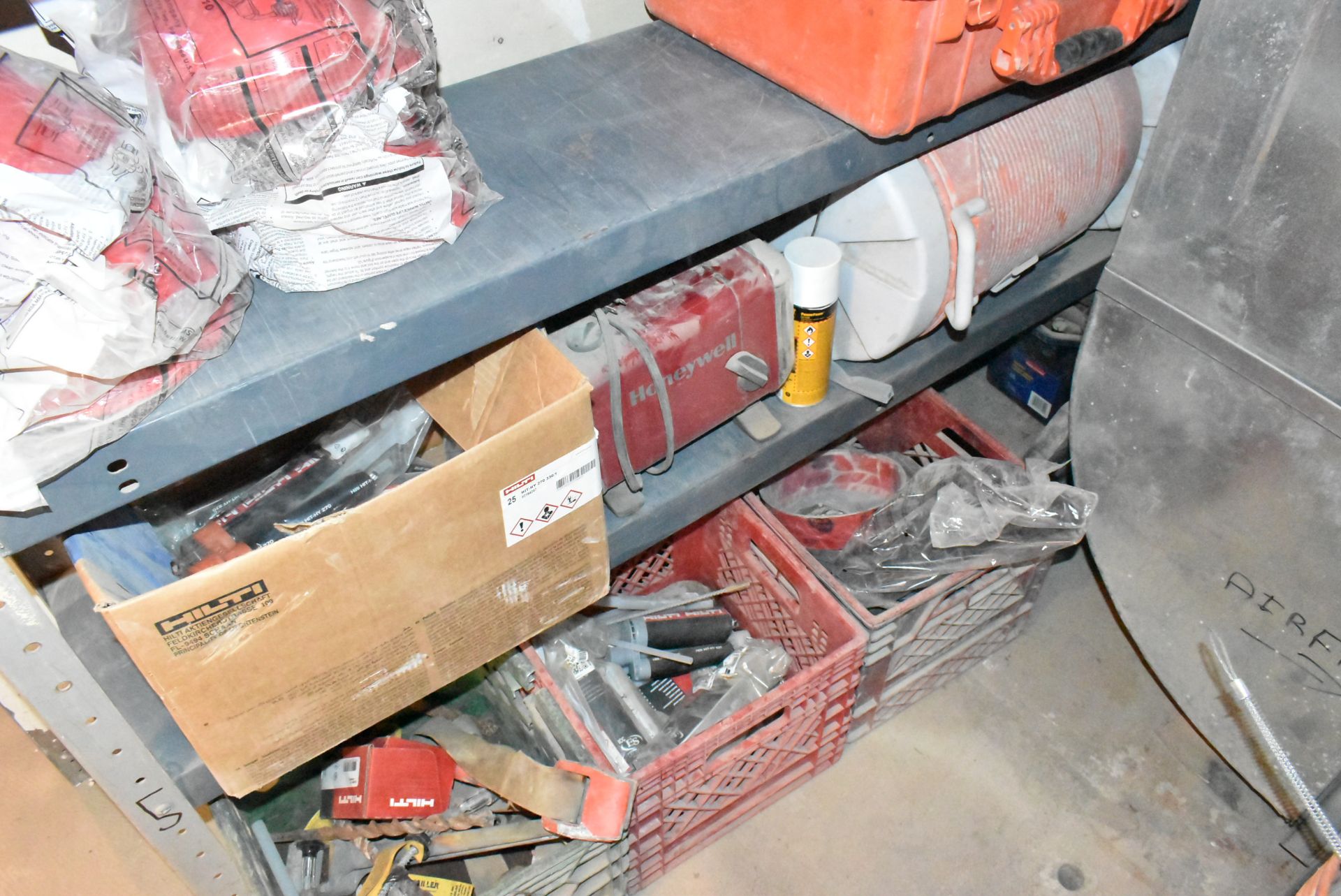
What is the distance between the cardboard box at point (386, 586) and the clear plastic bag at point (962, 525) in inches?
20.4

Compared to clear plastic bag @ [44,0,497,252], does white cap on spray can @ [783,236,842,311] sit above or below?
below

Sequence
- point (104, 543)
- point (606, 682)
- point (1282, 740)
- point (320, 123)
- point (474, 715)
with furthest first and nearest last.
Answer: point (474, 715) < point (606, 682) < point (1282, 740) < point (104, 543) < point (320, 123)

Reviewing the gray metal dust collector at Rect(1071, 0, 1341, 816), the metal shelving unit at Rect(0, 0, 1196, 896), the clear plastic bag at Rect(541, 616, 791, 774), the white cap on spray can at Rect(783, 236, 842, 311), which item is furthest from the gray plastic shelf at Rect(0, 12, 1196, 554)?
the clear plastic bag at Rect(541, 616, 791, 774)

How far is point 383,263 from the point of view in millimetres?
770

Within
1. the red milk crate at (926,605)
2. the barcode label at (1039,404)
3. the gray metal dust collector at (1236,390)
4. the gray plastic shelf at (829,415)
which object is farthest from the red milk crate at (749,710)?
the barcode label at (1039,404)

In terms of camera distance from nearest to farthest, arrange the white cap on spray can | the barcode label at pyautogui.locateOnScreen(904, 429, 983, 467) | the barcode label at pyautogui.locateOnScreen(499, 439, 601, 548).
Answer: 1. the barcode label at pyautogui.locateOnScreen(499, 439, 601, 548)
2. the white cap on spray can
3. the barcode label at pyautogui.locateOnScreen(904, 429, 983, 467)

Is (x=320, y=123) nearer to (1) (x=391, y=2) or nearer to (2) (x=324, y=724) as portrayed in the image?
(1) (x=391, y=2)

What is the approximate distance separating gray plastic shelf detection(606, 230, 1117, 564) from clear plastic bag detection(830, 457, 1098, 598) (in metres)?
0.16

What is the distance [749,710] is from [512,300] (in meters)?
0.64

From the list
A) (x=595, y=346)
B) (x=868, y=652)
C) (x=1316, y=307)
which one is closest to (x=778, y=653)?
(x=868, y=652)

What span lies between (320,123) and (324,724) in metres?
0.54

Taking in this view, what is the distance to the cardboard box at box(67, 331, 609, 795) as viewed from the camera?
72 centimetres

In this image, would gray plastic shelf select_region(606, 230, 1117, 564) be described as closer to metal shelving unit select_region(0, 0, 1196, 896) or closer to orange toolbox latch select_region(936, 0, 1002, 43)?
metal shelving unit select_region(0, 0, 1196, 896)

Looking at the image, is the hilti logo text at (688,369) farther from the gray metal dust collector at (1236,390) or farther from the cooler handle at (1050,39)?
the gray metal dust collector at (1236,390)
